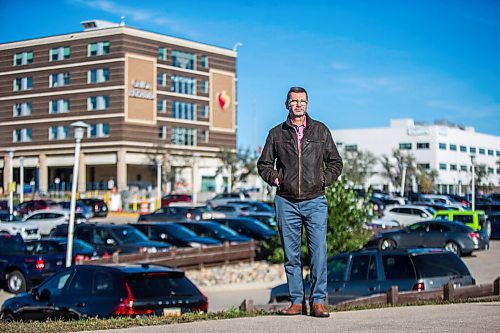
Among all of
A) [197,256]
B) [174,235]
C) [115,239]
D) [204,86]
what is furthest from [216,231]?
[204,86]

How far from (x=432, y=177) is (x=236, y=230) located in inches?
2011

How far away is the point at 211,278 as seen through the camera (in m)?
26.0

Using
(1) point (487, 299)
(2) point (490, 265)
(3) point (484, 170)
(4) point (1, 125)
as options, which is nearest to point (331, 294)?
(1) point (487, 299)

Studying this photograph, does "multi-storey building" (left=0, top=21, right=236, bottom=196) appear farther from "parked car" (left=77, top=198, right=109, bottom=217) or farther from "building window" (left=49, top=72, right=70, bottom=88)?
"parked car" (left=77, top=198, right=109, bottom=217)

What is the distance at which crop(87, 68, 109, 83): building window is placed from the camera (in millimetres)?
68550

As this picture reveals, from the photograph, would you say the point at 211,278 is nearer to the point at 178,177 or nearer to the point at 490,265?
the point at 490,265

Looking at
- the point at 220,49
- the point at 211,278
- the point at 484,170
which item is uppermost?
the point at 220,49

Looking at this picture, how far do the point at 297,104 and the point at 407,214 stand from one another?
35800 millimetres

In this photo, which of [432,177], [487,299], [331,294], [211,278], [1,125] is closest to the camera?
[487,299]

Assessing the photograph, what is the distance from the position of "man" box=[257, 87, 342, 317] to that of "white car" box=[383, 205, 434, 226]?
34454 millimetres

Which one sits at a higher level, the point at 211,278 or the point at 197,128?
the point at 197,128

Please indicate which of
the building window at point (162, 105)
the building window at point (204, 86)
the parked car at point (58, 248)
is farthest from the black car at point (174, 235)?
the building window at point (204, 86)

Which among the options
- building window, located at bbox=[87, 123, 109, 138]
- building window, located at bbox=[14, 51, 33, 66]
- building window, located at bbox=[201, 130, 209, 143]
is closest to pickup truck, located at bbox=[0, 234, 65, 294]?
building window, located at bbox=[14, 51, 33, 66]

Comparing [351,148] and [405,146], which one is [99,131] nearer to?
[351,148]
